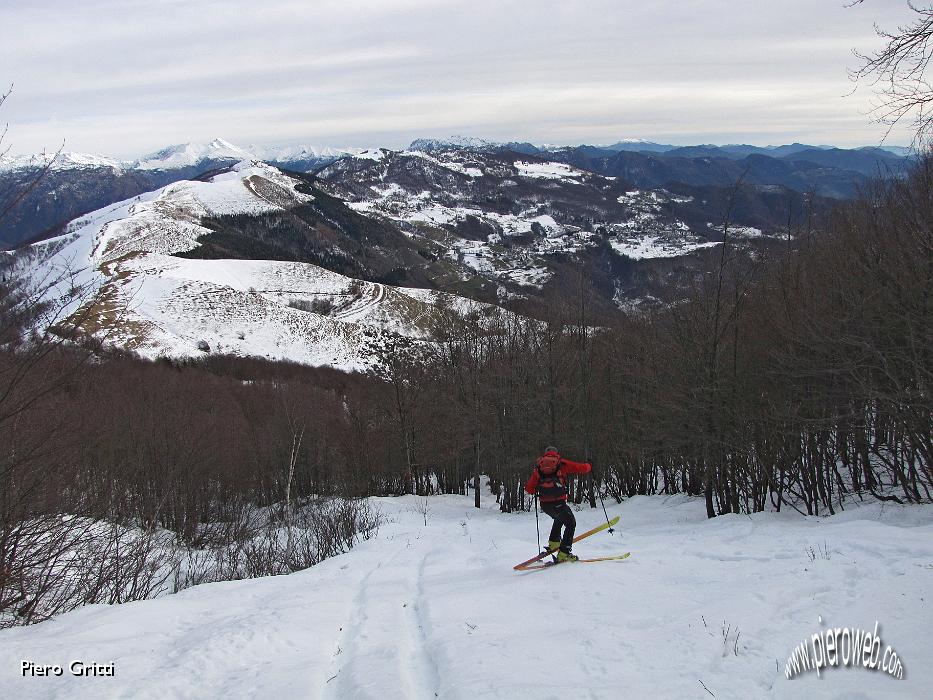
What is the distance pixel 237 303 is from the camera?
10738cm

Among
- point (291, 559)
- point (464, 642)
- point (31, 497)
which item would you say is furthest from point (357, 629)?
point (291, 559)

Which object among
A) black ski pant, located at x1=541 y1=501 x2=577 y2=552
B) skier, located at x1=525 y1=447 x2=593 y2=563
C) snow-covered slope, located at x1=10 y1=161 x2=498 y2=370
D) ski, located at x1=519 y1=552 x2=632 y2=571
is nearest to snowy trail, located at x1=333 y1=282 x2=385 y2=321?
snow-covered slope, located at x1=10 y1=161 x2=498 y2=370

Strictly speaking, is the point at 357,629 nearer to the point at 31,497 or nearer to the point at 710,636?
the point at 710,636

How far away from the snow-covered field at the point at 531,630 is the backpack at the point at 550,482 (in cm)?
156

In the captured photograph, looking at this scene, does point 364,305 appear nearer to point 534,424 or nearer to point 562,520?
point 534,424

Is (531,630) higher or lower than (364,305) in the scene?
higher

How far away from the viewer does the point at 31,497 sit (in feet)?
27.7

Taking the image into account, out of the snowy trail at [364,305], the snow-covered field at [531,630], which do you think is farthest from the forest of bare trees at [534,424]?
the snowy trail at [364,305]

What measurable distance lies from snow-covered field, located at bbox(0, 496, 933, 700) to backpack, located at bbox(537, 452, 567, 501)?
1.56 meters

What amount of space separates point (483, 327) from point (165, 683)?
35.0 meters

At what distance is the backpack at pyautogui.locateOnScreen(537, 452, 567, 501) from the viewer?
11.3 meters

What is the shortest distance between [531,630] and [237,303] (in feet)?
362

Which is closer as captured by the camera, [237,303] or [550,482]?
[550,482]

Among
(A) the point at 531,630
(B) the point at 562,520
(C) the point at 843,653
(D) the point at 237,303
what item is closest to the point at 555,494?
(B) the point at 562,520
